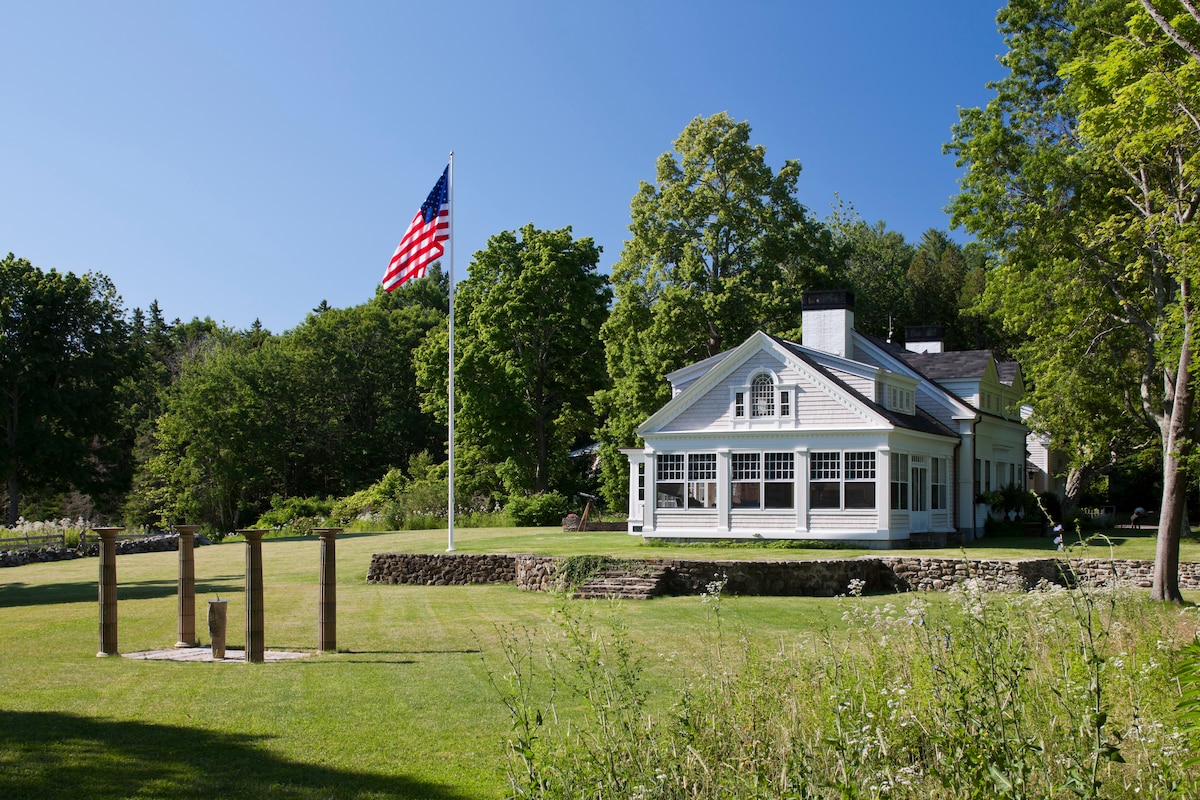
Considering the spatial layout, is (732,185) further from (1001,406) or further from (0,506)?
(0,506)

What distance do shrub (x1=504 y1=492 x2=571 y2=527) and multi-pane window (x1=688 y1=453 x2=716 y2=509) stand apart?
42.4 ft

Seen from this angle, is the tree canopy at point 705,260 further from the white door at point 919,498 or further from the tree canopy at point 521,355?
the white door at point 919,498

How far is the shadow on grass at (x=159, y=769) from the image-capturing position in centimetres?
711

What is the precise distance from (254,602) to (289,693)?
7.16 ft

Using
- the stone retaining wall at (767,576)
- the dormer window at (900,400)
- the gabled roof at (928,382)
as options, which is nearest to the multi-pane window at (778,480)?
the dormer window at (900,400)

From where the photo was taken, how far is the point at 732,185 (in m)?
38.7

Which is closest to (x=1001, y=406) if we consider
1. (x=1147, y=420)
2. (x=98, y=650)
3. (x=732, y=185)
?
(x=1147, y=420)

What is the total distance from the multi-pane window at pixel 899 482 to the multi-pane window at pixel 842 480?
80 centimetres

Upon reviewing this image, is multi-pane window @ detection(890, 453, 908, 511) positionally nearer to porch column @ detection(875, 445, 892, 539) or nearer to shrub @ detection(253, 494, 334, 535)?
porch column @ detection(875, 445, 892, 539)

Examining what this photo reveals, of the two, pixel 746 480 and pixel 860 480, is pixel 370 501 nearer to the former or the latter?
pixel 746 480

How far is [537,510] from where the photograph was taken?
39.6m

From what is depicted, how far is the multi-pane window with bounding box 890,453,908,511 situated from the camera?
26.2m

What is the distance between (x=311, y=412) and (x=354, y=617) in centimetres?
4133

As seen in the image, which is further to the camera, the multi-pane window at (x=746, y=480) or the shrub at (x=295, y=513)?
the shrub at (x=295, y=513)
